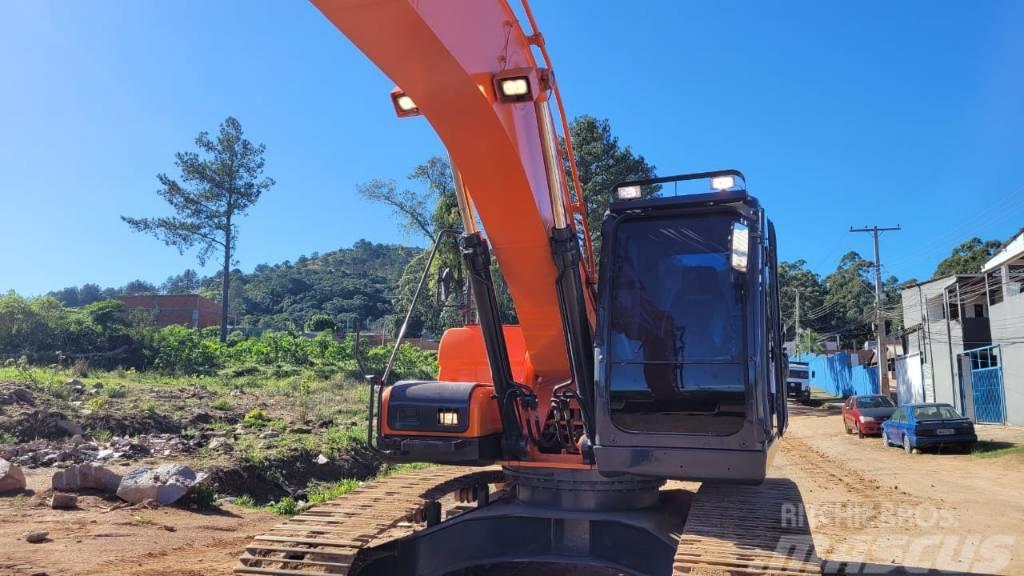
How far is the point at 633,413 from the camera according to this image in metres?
4.69

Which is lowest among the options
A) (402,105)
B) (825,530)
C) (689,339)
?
(825,530)

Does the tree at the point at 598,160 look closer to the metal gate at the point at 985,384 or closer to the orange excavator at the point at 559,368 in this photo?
the metal gate at the point at 985,384

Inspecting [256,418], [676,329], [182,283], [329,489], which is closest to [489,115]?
[676,329]

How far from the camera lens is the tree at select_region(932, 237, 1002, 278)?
165 ft

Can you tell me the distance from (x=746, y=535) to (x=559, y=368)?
6.19ft

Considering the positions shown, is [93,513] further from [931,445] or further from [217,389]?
[931,445]

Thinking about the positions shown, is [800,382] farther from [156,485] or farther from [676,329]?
[676,329]

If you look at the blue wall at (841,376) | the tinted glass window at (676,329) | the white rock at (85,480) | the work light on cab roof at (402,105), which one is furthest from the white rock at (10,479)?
the blue wall at (841,376)

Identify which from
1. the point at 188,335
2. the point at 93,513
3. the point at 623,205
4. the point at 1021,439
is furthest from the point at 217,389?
the point at 1021,439

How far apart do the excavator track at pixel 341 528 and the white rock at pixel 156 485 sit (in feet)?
13.0

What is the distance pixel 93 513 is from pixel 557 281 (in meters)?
6.19

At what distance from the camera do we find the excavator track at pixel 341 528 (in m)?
4.45

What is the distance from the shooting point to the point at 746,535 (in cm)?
451

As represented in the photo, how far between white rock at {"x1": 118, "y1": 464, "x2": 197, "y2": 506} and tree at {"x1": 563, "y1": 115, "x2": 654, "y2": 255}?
21970mm
